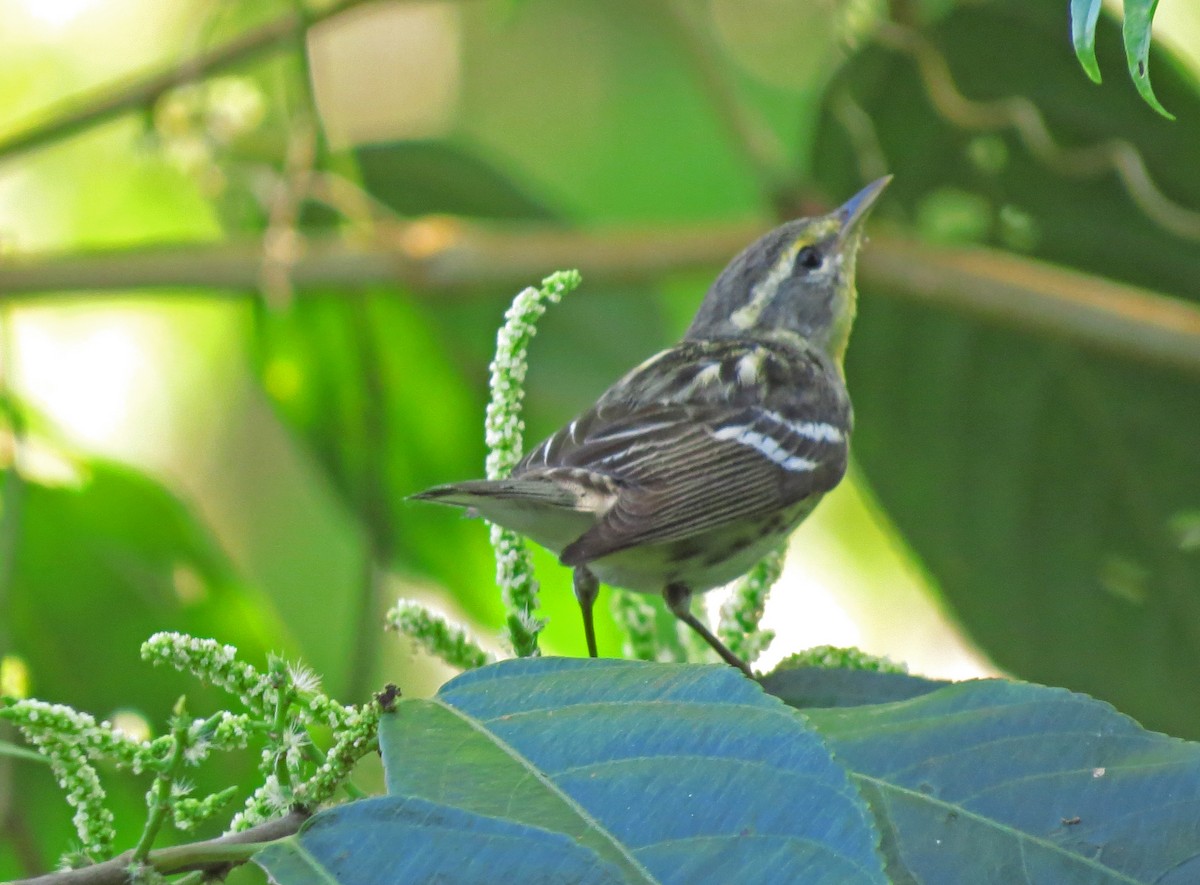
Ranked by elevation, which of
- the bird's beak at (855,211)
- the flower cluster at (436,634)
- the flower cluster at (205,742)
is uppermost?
the bird's beak at (855,211)

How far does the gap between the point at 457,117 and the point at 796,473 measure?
6.27 m

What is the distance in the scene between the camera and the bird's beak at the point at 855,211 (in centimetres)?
432

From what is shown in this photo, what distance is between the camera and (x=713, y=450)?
355 cm

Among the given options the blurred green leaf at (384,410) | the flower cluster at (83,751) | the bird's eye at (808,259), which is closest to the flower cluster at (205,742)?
the flower cluster at (83,751)

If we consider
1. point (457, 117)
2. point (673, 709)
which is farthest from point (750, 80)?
point (673, 709)

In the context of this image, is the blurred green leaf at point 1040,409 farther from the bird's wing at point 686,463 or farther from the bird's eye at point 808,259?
the bird's wing at point 686,463

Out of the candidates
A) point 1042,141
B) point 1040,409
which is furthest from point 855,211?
point 1040,409

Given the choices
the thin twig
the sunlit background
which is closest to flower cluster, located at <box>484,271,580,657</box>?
the thin twig

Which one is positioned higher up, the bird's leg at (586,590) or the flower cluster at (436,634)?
the bird's leg at (586,590)

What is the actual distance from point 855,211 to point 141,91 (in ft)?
6.92

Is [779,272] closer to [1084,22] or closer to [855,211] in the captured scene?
[855,211]

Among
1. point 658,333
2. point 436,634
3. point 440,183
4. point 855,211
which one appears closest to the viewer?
point 436,634

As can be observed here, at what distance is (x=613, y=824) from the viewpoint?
4.97 feet

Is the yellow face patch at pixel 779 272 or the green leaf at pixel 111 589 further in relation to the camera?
the yellow face patch at pixel 779 272
